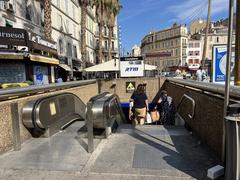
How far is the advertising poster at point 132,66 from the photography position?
17625 mm

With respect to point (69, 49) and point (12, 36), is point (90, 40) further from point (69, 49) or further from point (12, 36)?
point (12, 36)

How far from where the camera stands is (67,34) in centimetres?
3197

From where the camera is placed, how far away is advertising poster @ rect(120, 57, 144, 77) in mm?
17625

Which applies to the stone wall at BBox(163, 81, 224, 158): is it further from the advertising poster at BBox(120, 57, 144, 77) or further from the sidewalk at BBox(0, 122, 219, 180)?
the advertising poster at BBox(120, 57, 144, 77)

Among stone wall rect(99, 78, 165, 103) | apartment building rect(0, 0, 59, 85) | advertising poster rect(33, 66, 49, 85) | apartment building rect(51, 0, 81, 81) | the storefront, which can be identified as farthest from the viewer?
apartment building rect(51, 0, 81, 81)

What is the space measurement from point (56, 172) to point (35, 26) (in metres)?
21.1

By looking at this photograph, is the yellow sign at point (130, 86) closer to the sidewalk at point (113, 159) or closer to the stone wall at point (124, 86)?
the stone wall at point (124, 86)

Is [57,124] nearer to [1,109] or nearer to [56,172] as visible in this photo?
[1,109]

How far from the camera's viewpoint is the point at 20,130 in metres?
5.03

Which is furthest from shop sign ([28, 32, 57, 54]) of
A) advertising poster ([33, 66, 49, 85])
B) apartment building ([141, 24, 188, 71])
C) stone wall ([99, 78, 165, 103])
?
apartment building ([141, 24, 188, 71])

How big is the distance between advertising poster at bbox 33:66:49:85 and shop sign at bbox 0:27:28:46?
11.4ft

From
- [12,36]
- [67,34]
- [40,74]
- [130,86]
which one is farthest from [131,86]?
[67,34]

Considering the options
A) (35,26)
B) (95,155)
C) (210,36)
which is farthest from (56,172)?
(210,36)

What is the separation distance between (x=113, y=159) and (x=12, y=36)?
12686 millimetres
